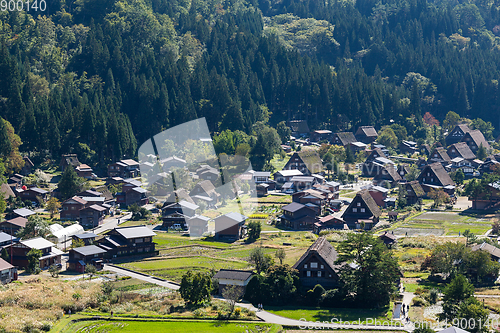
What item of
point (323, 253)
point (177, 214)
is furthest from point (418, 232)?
point (177, 214)

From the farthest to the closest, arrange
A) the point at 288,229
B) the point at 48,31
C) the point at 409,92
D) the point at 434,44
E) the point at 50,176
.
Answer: the point at 434,44 < the point at 409,92 < the point at 48,31 < the point at 50,176 < the point at 288,229

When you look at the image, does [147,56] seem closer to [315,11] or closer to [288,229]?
[288,229]

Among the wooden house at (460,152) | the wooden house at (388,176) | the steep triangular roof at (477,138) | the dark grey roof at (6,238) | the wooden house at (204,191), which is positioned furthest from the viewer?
the steep triangular roof at (477,138)

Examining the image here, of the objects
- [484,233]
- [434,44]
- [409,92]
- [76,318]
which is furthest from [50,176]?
[434,44]

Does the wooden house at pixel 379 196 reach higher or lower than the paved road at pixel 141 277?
higher

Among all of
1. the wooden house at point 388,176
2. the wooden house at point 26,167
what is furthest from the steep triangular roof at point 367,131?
the wooden house at point 26,167

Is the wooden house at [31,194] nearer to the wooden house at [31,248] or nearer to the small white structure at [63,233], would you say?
the small white structure at [63,233]
